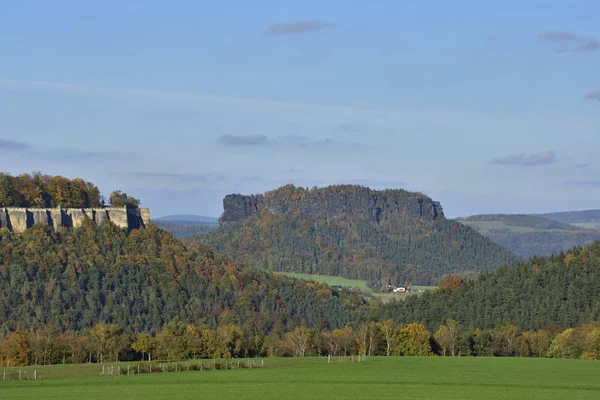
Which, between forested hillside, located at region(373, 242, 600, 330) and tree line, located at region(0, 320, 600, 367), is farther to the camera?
forested hillside, located at region(373, 242, 600, 330)

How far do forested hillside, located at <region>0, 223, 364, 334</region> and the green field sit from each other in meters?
62.5

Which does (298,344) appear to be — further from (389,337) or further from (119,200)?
(119,200)

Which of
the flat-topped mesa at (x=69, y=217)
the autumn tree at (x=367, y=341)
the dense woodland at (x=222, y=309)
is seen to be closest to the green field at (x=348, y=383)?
the dense woodland at (x=222, y=309)

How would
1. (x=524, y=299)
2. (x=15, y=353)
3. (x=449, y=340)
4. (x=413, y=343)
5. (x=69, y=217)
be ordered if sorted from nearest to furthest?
(x=15, y=353), (x=413, y=343), (x=449, y=340), (x=524, y=299), (x=69, y=217)

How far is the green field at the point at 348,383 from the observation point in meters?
65.7

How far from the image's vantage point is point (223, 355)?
336 feet

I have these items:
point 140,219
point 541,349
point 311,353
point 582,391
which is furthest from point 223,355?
point 140,219

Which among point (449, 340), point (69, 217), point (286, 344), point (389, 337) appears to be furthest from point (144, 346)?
point (69, 217)

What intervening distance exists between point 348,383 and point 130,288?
9644 cm

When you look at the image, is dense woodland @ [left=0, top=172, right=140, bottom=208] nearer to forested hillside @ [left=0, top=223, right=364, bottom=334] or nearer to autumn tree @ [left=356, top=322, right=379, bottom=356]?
forested hillside @ [left=0, top=223, right=364, bottom=334]

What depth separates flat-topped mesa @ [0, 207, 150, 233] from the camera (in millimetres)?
164000

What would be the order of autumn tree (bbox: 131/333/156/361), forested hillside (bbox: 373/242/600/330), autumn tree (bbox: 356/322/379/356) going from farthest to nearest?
forested hillside (bbox: 373/242/600/330) → autumn tree (bbox: 356/322/379/356) → autumn tree (bbox: 131/333/156/361)

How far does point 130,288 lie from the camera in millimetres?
165625

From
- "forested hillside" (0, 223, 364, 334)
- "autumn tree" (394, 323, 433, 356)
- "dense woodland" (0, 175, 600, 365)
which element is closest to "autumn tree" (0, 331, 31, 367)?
"dense woodland" (0, 175, 600, 365)
